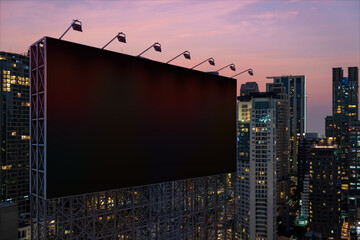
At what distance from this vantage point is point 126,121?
→ 791 inches

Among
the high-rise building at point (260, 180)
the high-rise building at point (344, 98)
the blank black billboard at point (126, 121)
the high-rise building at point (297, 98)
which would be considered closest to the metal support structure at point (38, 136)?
the blank black billboard at point (126, 121)

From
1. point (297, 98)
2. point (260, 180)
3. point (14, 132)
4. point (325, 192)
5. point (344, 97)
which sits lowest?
point (325, 192)

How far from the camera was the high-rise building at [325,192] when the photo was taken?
80.5 meters

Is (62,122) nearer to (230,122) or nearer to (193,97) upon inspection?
(193,97)

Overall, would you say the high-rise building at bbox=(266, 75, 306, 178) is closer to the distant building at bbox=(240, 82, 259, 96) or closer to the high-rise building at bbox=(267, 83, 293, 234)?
the high-rise building at bbox=(267, 83, 293, 234)

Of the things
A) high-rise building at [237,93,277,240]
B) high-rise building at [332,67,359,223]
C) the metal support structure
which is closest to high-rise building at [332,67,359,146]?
high-rise building at [332,67,359,223]

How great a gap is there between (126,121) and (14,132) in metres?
58.8

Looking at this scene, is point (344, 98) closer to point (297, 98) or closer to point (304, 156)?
point (297, 98)

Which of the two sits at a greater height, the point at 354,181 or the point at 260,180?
the point at 260,180

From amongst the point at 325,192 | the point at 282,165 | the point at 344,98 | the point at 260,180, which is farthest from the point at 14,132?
the point at 344,98

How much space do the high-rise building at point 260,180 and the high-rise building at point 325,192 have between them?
21.3m

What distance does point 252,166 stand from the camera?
6744 centimetres

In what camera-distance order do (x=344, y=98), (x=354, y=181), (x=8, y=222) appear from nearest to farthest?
(x=8, y=222)
(x=354, y=181)
(x=344, y=98)

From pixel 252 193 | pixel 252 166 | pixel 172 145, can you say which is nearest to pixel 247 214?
pixel 252 193
